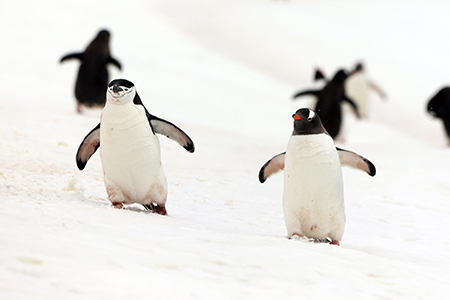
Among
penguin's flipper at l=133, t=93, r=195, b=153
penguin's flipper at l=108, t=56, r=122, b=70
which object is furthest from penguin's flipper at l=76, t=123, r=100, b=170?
penguin's flipper at l=108, t=56, r=122, b=70

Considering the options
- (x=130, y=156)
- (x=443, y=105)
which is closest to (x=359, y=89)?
(x=443, y=105)

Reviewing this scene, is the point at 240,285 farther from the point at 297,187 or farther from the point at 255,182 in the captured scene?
the point at 255,182

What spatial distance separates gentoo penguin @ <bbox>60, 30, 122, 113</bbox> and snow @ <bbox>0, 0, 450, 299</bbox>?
408 mm

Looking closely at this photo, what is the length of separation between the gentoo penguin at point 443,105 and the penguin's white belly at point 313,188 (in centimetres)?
572

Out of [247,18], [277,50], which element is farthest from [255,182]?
[247,18]

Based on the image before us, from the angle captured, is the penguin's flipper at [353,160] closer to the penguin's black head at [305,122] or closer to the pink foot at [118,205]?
the penguin's black head at [305,122]

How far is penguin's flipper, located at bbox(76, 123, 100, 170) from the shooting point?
393 centimetres

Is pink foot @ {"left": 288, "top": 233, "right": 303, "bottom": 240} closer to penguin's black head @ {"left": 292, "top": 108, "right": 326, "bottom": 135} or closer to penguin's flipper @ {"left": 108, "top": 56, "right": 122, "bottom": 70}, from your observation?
penguin's black head @ {"left": 292, "top": 108, "right": 326, "bottom": 135}

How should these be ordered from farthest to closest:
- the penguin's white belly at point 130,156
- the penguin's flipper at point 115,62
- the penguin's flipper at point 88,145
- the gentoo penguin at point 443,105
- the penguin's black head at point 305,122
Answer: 1. the gentoo penguin at point 443,105
2. the penguin's flipper at point 115,62
3. the penguin's flipper at point 88,145
4. the penguin's white belly at point 130,156
5. the penguin's black head at point 305,122

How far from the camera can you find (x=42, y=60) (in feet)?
38.7

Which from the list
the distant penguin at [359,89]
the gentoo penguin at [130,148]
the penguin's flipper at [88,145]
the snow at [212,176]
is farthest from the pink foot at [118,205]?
the distant penguin at [359,89]

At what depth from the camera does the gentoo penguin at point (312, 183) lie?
3.55 metres

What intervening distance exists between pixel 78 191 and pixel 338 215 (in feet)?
4.97

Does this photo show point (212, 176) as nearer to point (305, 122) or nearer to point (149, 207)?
point (149, 207)
